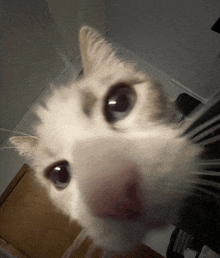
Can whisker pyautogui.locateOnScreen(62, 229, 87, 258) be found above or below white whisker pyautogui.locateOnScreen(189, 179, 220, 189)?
below

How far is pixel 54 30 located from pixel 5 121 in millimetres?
264

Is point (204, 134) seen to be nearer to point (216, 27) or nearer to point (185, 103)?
point (185, 103)

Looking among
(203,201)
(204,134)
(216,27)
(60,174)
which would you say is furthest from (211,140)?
(60,174)

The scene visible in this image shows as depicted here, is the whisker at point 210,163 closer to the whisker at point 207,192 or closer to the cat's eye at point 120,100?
the whisker at point 207,192

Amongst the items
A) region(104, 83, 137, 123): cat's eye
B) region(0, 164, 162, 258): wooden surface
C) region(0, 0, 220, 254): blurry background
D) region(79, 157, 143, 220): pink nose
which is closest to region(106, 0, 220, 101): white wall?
region(0, 0, 220, 254): blurry background

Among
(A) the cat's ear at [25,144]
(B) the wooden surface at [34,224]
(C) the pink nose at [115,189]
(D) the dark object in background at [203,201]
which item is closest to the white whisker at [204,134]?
(D) the dark object in background at [203,201]

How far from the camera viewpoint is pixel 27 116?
0.43 m

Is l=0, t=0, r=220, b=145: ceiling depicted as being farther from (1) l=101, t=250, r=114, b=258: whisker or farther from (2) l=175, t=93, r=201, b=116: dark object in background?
(1) l=101, t=250, r=114, b=258: whisker

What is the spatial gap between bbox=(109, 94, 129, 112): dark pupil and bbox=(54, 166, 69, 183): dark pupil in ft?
0.62

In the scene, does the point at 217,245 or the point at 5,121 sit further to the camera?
the point at 5,121

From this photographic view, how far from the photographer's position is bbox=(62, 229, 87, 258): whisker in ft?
1.19

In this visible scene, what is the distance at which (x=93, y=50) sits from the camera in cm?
40

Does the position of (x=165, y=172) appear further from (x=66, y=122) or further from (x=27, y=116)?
(x=27, y=116)

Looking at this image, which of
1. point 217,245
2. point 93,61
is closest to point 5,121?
point 93,61
